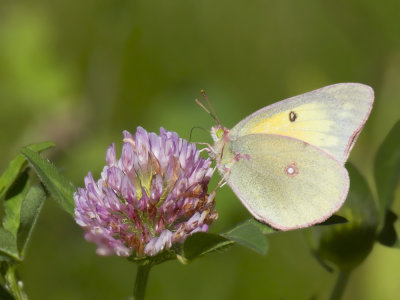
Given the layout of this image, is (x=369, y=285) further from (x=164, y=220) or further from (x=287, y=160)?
(x=164, y=220)

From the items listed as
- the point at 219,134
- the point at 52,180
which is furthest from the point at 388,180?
the point at 52,180

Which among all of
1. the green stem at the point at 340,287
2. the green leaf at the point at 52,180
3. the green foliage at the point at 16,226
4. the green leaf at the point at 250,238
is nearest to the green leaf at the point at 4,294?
the green foliage at the point at 16,226

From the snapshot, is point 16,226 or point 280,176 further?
point 280,176

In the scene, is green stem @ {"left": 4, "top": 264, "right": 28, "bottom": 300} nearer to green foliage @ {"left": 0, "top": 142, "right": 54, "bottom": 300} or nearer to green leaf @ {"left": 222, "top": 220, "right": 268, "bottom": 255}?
green foliage @ {"left": 0, "top": 142, "right": 54, "bottom": 300}

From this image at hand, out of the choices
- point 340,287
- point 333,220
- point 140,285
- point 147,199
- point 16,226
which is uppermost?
point 16,226

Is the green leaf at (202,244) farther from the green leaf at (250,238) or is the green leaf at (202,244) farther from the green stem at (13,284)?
the green stem at (13,284)

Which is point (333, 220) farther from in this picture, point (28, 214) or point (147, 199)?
point (28, 214)
